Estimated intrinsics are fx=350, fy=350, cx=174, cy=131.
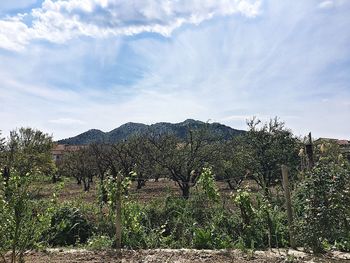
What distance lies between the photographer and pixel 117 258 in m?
5.96

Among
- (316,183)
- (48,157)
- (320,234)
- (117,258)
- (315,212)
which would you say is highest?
(48,157)

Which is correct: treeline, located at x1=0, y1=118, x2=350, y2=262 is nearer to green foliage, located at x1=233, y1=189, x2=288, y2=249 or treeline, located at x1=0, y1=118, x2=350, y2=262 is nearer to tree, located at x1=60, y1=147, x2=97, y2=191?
green foliage, located at x1=233, y1=189, x2=288, y2=249

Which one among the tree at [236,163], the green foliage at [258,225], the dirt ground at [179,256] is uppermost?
the tree at [236,163]

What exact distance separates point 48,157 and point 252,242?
87.5 feet

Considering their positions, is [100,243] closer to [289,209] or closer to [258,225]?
[258,225]

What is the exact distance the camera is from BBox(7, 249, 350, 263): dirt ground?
5.70 metres

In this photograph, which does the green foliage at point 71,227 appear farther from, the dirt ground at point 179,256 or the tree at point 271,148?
the tree at point 271,148

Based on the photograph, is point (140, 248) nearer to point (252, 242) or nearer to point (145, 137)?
point (252, 242)

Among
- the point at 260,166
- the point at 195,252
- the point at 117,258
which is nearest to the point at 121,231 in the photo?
the point at 117,258

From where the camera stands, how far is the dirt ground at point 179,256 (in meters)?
5.70

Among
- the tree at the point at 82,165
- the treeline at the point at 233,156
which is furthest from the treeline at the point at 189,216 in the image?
the tree at the point at 82,165

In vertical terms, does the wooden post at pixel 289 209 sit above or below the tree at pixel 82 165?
below

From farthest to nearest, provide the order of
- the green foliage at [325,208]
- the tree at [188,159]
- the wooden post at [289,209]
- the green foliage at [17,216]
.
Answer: the tree at [188,159] → the wooden post at [289,209] → the green foliage at [325,208] → the green foliage at [17,216]

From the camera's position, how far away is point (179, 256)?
5.95 meters
